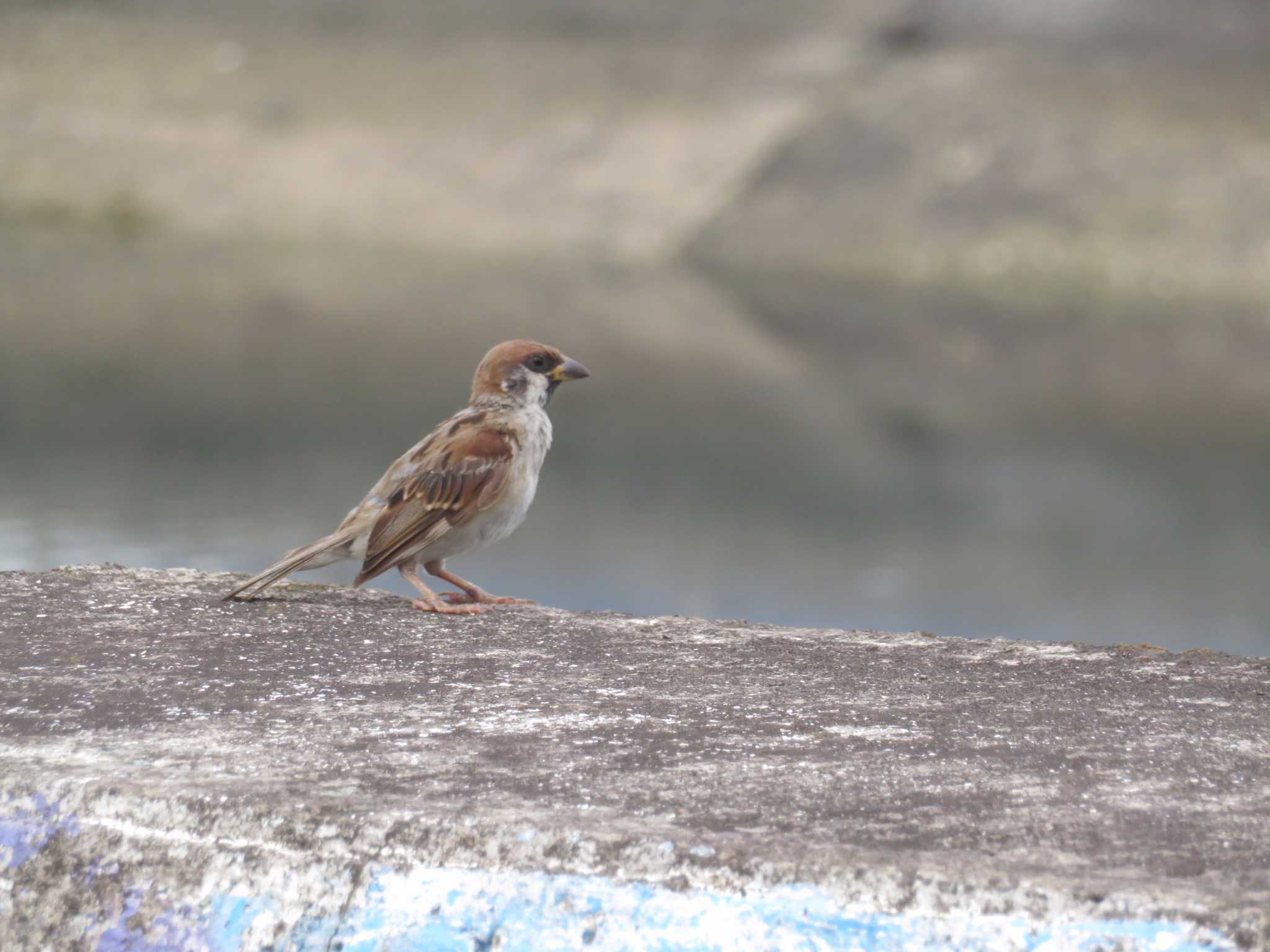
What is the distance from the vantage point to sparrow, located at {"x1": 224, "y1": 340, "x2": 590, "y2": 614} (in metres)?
5.93

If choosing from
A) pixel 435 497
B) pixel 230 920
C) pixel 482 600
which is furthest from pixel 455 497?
pixel 230 920

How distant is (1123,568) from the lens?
21.8 metres

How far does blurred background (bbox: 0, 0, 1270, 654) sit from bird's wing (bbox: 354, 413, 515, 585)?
36.0ft

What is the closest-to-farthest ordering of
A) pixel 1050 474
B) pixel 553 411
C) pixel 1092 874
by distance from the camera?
pixel 1092 874 < pixel 1050 474 < pixel 553 411

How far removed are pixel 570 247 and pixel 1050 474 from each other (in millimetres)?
38966

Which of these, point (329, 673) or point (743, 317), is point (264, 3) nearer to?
point (743, 317)

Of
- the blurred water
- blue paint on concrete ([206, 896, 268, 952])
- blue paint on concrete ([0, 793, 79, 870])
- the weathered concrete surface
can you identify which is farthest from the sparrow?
the blurred water

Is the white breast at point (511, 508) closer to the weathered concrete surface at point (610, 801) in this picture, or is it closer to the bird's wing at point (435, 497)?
the bird's wing at point (435, 497)

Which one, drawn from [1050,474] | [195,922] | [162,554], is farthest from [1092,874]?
[1050,474]

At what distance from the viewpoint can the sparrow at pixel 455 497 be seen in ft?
19.5

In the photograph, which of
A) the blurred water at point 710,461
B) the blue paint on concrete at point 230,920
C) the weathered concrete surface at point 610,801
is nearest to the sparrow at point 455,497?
the weathered concrete surface at point 610,801

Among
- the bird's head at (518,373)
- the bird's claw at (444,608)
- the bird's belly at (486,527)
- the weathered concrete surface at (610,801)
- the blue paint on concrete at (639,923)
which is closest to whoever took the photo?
the blue paint on concrete at (639,923)

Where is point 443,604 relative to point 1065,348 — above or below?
below

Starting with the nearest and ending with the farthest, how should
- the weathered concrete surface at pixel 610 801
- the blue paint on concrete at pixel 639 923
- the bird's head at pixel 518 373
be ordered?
1. the blue paint on concrete at pixel 639 923
2. the weathered concrete surface at pixel 610 801
3. the bird's head at pixel 518 373
